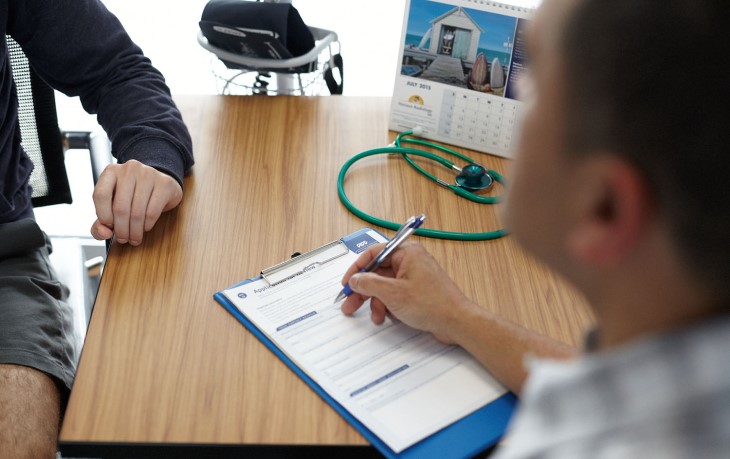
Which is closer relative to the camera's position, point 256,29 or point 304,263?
point 304,263

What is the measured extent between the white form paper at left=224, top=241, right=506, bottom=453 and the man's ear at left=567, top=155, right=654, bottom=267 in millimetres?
373

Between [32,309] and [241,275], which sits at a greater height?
[241,275]

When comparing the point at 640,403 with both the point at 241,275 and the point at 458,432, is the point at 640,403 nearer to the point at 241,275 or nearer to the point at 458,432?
the point at 458,432

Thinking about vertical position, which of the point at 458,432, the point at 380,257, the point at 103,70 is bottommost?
the point at 458,432

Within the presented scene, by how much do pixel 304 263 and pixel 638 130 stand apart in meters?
0.66

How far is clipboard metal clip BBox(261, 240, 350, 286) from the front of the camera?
104 cm

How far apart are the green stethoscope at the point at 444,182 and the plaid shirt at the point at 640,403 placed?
2.02ft

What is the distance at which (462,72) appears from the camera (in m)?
1.33

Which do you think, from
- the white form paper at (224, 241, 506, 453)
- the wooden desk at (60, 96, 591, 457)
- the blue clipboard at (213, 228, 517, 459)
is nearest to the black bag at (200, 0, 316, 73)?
the wooden desk at (60, 96, 591, 457)

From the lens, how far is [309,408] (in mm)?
849

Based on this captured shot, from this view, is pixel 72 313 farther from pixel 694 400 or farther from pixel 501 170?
pixel 694 400

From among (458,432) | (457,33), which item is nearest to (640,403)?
(458,432)

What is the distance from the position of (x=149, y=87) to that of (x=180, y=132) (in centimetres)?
16

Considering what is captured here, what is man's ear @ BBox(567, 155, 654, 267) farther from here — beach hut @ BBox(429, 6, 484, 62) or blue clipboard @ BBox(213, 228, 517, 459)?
beach hut @ BBox(429, 6, 484, 62)
